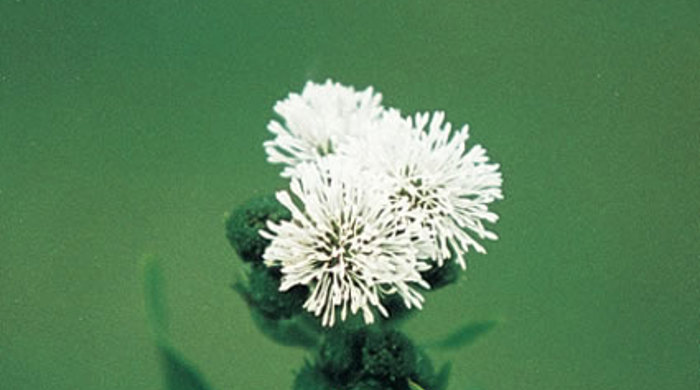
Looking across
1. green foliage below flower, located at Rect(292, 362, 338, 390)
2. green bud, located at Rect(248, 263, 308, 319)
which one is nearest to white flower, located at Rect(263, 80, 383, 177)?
green bud, located at Rect(248, 263, 308, 319)

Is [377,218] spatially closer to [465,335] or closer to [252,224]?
[252,224]

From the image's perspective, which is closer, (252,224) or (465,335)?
(252,224)

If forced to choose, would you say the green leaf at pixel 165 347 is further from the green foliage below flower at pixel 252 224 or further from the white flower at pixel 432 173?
the white flower at pixel 432 173

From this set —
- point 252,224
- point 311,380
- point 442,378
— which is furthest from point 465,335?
point 252,224

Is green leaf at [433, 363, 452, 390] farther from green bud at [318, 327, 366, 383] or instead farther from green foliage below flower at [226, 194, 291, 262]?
green foliage below flower at [226, 194, 291, 262]

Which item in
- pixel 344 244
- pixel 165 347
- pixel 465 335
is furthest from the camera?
pixel 465 335

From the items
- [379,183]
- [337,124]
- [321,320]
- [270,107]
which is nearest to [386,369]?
[321,320]
